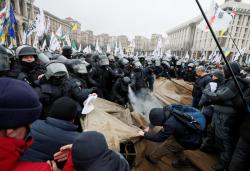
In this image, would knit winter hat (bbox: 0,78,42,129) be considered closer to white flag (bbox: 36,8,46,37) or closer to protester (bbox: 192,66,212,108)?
protester (bbox: 192,66,212,108)

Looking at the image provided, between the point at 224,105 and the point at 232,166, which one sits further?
the point at 224,105

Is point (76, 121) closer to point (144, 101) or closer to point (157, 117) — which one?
point (157, 117)

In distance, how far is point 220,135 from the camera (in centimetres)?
359

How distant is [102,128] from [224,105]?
91.9 inches

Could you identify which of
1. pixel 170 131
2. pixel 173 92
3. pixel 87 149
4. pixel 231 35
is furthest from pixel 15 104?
pixel 231 35

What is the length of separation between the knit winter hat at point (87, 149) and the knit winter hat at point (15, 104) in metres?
0.41

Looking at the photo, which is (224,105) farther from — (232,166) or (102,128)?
(102,128)

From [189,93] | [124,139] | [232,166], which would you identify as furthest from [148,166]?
[189,93]

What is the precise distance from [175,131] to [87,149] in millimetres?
2117

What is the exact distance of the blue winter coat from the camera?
1.60 meters

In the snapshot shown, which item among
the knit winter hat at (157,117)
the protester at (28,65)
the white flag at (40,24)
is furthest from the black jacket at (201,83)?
the white flag at (40,24)

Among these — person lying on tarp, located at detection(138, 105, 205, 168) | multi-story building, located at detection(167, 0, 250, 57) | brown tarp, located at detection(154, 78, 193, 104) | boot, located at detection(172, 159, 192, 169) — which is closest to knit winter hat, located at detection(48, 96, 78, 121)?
person lying on tarp, located at detection(138, 105, 205, 168)

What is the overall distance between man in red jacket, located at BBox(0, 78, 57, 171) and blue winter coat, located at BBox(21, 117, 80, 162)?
59 cm

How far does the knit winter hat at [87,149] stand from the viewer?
4.24ft
